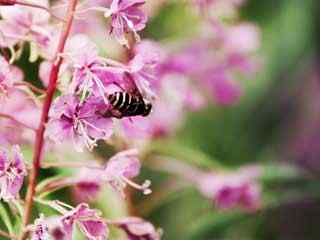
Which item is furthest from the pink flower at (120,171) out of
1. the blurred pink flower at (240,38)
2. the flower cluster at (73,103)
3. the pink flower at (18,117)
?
the blurred pink flower at (240,38)

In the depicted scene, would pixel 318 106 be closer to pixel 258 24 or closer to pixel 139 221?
pixel 258 24

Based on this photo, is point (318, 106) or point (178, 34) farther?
point (318, 106)

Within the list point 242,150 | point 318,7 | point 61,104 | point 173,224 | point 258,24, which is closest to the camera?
point 61,104

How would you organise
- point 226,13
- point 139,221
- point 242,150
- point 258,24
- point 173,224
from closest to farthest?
point 139,221, point 226,13, point 173,224, point 242,150, point 258,24

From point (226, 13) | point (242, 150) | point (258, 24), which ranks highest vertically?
point (226, 13)

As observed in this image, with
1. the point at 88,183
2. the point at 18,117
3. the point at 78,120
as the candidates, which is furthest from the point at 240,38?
the point at 78,120

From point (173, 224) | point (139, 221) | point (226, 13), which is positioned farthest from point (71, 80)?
point (173, 224)
